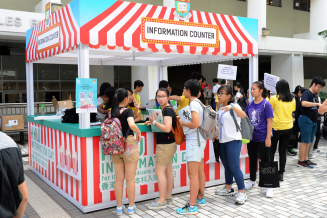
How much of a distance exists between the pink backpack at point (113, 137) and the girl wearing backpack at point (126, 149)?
56 mm

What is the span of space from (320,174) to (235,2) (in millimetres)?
12110

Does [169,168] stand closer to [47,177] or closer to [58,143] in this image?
[58,143]

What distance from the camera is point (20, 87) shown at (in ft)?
44.5

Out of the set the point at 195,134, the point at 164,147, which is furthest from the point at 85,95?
the point at 195,134

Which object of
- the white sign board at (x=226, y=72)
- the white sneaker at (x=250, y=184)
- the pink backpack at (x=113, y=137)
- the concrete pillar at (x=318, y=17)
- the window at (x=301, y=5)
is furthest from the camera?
the window at (x=301, y=5)

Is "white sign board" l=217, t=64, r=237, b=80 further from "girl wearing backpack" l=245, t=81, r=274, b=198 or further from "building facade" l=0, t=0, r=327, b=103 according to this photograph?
"building facade" l=0, t=0, r=327, b=103

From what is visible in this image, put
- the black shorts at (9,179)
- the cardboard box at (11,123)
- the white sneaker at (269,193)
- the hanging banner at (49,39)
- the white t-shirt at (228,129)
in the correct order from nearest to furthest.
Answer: the black shorts at (9,179) < the white t-shirt at (228,129) < the white sneaker at (269,193) < the hanging banner at (49,39) < the cardboard box at (11,123)

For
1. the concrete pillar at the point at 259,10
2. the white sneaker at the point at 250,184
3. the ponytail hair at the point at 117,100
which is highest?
the concrete pillar at the point at 259,10

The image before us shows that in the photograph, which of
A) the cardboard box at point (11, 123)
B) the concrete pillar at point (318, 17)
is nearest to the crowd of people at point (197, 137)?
the cardboard box at point (11, 123)

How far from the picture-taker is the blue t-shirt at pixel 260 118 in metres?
Answer: 4.62

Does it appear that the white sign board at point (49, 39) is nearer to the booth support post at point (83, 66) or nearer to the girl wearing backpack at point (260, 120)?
the booth support post at point (83, 66)

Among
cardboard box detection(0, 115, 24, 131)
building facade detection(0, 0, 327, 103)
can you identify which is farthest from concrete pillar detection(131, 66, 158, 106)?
cardboard box detection(0, 115, 24, 131)

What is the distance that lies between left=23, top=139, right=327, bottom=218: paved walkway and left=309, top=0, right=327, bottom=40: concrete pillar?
12.0 meters

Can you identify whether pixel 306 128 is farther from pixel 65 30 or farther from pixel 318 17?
pixel 318 17
